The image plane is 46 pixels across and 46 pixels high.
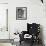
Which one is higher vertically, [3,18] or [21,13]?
[21,13]

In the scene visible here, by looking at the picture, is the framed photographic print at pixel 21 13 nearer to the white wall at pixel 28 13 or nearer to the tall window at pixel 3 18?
the white wall at pixel 28 13

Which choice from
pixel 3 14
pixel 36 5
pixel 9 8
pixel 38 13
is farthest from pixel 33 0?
pixel 3 14

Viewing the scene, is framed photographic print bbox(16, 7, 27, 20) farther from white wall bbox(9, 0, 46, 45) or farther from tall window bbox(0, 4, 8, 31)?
tall window bbox(0, 4, 8, 31)

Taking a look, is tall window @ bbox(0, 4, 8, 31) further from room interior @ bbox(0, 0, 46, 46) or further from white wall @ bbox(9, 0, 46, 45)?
white wall @ bbox(9, 0, 46, 45)

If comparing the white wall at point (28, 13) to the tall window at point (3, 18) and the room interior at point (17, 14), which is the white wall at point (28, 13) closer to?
the room interior at point (17, 14)

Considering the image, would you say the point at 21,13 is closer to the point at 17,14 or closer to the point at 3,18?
the point at 17,14

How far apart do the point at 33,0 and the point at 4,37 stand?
142 centimetres

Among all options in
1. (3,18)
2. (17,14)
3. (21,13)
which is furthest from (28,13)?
(3,18)

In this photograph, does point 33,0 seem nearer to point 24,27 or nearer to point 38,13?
point 38,13

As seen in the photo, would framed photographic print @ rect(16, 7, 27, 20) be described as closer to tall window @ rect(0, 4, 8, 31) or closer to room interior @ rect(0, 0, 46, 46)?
room interior @ rect(0, 0, 46, 46)

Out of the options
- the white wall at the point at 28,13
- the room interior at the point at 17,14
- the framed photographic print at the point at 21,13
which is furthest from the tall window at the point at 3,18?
the framed photographic print at the point at 21,13

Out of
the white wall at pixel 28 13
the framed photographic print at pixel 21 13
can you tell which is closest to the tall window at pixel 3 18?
the white wall at pixel 28 13


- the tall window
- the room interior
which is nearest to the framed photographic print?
the room interior

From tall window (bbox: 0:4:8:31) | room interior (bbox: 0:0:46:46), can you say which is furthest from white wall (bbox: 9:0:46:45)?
tall window (bbox: 0:4:8:31)
